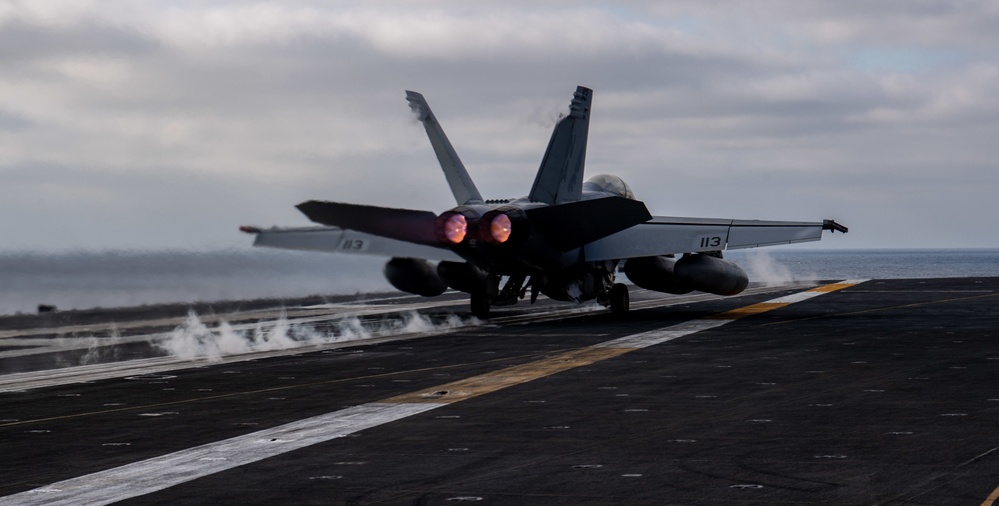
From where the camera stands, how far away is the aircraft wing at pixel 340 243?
32625mm

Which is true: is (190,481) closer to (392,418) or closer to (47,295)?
(392,418)

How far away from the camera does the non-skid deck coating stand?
10195mm

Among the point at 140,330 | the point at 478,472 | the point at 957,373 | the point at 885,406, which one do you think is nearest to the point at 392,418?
the point at 478,472

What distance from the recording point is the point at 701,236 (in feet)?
105

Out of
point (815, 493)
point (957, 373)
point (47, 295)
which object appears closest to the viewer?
point (815, 493)

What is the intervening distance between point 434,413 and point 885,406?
19.8 feet

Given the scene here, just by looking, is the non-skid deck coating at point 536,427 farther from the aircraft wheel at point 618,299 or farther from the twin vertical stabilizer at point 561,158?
the aircraft wheel at point 618,299

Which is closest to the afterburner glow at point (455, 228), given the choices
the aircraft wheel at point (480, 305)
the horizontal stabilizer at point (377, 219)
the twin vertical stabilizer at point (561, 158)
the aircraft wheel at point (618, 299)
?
the horizontal stabilizer at point (377, 219)

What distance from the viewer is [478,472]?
10953 millimetres

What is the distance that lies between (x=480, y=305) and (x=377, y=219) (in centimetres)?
871

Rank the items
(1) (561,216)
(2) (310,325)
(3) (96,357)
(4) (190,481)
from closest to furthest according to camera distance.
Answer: (4) (190,481)
(3) (96,357)
(1) (561,216)
(2) (310,325)

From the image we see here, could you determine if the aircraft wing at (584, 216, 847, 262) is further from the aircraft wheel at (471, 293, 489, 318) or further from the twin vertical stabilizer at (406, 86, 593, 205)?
the aircraft wheel at (471, 293, 489, 318)

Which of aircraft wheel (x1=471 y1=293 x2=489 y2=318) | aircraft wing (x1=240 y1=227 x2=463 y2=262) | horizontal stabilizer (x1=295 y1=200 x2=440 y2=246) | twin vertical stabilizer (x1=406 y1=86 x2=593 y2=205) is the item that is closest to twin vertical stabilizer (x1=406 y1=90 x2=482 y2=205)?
twin vertical stabilizer (x1=406 y1=86 x2=593 y2=205)

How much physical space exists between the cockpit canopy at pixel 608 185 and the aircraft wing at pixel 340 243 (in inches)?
217
